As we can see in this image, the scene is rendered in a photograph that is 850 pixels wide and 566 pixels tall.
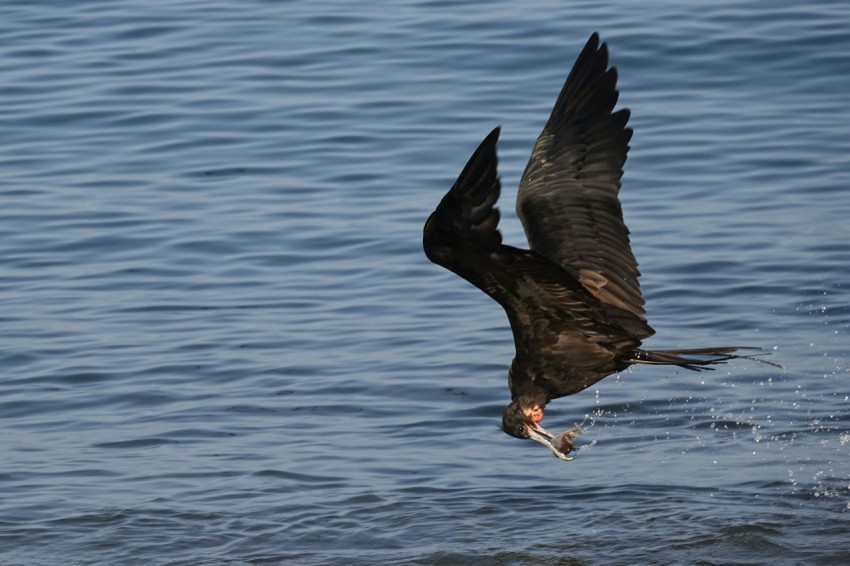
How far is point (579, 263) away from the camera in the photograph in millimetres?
7008

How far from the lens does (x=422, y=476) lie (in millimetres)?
8078

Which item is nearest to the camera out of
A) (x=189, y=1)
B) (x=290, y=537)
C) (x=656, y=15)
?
(x=290, y=537)

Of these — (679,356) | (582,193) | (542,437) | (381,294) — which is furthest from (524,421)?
(381,294)

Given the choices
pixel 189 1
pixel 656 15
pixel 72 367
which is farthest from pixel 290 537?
pixel 189 1

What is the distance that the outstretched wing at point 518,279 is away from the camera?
558 cm

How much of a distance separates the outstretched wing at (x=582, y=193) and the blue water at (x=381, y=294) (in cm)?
113

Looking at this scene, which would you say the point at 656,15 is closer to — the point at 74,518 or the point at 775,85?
the point at 775,85

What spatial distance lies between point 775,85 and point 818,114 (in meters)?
0.83

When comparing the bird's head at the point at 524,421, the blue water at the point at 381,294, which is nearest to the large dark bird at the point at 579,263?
the bird's head at the point at 524,421

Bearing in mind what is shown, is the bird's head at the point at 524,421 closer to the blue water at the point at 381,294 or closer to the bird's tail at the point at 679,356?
the bird's tail at the point at 679,356

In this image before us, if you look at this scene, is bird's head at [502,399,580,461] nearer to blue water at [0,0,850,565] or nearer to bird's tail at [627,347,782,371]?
bird's tail at [627,347,782,371]

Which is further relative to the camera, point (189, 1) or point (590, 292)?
point (189, 1)

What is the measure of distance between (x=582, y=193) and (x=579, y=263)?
288mm

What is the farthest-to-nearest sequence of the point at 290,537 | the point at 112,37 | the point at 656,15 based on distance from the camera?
1. the point at 112,37
2. the point at 656,15
3. the point at 290,537
